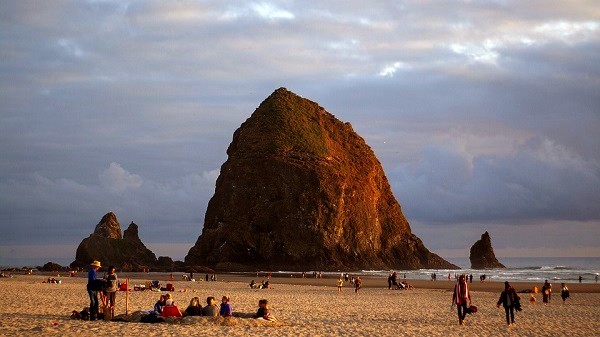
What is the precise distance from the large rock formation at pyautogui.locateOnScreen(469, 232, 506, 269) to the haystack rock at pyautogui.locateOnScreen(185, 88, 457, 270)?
3016 centimetres

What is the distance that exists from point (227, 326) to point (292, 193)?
95035 millimetres

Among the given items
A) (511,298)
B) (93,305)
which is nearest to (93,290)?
(93,305)

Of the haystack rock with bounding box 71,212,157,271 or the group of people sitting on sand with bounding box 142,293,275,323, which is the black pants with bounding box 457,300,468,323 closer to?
the group of people sitting on sand with bounding box 142,293,275,323

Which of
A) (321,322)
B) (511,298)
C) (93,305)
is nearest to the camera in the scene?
(93,305)

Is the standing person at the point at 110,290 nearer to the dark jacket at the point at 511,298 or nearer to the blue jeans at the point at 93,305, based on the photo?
the blue jeans at the point at 93,305

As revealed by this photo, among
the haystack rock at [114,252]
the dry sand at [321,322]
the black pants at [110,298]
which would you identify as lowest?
the dry sand at [321,322]

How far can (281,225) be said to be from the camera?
366ft

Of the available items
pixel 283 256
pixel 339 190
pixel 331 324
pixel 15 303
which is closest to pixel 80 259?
pixel 283 256

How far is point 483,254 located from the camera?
155000 mm

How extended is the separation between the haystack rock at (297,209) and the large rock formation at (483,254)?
99.0ft

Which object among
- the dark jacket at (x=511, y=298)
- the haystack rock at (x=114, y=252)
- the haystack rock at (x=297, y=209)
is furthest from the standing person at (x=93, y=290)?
the haystack rock at (x=297, y=209)

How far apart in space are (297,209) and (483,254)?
61545mm

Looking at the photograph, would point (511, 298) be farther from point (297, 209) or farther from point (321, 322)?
point (297, 209)

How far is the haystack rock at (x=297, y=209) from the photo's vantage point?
110 m
